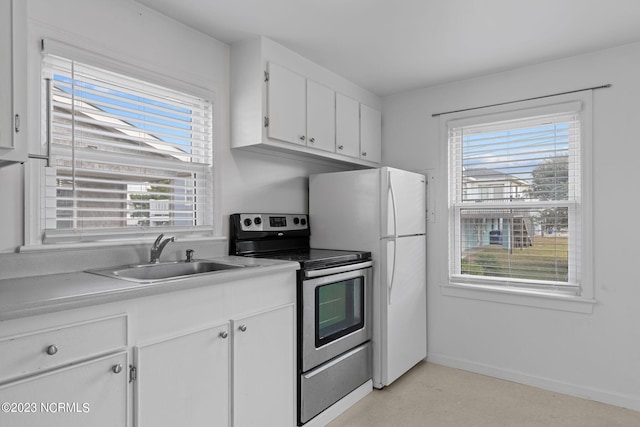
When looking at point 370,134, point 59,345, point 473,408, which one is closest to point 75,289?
point 59,345

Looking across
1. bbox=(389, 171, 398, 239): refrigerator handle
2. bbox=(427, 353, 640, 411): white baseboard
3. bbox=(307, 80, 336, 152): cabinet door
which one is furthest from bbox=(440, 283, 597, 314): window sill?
bbox=(307, 80, 336, 152): cabinet door

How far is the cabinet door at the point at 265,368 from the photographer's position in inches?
75.7

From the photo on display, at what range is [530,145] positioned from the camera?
3.04 metres

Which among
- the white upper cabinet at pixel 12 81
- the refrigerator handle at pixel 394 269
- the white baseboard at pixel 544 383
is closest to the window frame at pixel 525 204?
the white baseboard at pixel 544 383

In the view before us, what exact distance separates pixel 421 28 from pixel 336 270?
1556 millimetres

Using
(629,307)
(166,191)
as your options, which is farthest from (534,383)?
(166,191)

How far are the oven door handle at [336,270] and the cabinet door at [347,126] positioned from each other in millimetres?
909

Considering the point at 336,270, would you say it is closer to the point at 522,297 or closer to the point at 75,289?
the point at 75,289

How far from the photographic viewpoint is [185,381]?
66.1 inches

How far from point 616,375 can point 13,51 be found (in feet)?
12.1

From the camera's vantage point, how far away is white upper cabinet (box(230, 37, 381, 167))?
2.48 meters

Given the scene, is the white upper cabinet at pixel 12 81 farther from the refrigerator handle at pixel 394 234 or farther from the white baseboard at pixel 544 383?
the white baseboard at pixel 544 383

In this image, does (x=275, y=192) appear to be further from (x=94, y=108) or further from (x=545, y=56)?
(x=545, y=56)

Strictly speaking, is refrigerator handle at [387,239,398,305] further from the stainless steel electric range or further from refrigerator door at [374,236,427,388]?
the stainless steel electric range
